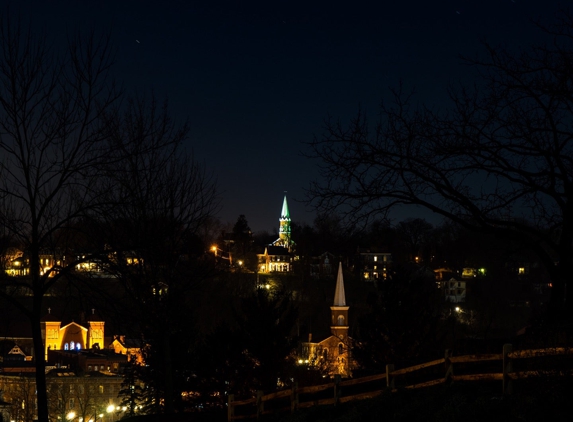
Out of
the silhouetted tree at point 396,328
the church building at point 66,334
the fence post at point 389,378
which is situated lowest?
the church building at point 66,334

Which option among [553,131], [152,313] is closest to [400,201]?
[553,131]

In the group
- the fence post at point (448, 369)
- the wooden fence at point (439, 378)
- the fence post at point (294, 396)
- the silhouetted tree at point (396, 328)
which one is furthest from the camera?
the silhouetted tree at point (396, 328)

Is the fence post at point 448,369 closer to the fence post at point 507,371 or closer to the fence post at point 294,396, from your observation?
the fence post at point 507,371

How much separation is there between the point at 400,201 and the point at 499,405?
350 cm

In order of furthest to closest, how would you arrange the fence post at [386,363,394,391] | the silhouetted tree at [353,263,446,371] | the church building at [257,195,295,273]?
the church building at [257,195,295,273] < the silhouetted tree at [353,263,446,371] < the fence post at [386,363,394,391]

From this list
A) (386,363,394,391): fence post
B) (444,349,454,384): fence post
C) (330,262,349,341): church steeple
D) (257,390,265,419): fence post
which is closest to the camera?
(444,349,454,384): fence post

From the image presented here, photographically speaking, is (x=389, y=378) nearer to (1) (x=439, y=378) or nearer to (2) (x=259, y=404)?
(1) (x=439, y=378)

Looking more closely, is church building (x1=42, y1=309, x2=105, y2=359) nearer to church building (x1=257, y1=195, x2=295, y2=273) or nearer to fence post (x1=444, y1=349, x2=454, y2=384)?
church building (x1=257, y1=195, x2=295, y2=273)

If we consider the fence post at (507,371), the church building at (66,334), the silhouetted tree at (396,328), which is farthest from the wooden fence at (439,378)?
the church building at (66,334)

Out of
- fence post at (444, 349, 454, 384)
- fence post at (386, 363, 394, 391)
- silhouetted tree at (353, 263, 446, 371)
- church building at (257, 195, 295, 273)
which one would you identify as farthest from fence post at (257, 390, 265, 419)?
church building at (257, 195, 295, 273)

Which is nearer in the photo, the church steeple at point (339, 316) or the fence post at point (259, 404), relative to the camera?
the fence post at point (259, 404)

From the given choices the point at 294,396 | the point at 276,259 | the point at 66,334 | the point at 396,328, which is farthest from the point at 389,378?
the point at 276,259

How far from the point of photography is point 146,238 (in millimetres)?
17469

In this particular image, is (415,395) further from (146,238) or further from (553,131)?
(146,238)
